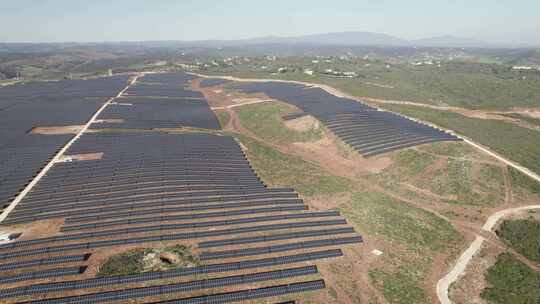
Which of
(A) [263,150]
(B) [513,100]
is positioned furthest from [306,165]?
(B) [513,100]

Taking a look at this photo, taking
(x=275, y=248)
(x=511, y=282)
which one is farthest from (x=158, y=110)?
(x=511, y=282)

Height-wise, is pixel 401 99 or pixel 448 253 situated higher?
pixel 401 99

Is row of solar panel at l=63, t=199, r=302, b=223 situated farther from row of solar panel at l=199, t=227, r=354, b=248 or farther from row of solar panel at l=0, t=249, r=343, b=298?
row of solar panel at l=0, t=249, r=343, b=298

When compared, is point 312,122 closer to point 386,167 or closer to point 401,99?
point 386,167

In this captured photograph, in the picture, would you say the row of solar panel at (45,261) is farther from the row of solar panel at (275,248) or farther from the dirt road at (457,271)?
the dirt road at (457,271)

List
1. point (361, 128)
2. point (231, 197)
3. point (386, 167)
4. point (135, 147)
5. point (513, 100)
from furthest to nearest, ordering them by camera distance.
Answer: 1. point (513, 100)
2. point (361, 128)
3. point (135, 147)
4. point (386, 167)
5. point (231, 197)

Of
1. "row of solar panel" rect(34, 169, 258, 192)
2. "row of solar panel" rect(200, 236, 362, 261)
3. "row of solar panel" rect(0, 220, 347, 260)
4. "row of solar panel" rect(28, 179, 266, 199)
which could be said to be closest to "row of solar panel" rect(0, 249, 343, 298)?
"row of solar panel" rect(200, 236, 362, 261)
